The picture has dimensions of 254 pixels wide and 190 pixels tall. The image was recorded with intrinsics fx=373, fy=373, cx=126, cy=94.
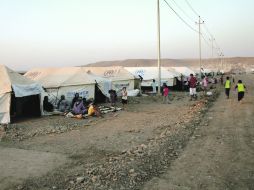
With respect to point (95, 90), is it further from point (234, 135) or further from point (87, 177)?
point (87, 177)

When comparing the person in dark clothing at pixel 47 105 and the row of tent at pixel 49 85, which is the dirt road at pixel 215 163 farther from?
the person in dark clothing at pixel 47 105

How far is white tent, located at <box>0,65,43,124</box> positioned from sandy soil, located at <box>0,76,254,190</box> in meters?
3.32

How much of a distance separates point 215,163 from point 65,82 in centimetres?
1423

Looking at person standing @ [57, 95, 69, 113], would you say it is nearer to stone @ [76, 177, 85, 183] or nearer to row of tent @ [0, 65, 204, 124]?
row of tent @ [0, 65, 204, 124]

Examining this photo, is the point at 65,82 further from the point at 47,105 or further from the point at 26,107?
the point at 26,107

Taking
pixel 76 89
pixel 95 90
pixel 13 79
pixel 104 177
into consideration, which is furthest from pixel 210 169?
pixel 95 90

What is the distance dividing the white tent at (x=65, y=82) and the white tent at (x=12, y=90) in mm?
2158

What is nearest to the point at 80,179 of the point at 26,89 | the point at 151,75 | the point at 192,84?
the point at 26,89

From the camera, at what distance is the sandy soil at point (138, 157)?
6953 mm

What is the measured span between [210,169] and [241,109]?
10681mm

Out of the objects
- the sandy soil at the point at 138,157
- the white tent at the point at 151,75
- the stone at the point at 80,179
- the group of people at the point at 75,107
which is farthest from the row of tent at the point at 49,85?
the stone at the point at 80,179

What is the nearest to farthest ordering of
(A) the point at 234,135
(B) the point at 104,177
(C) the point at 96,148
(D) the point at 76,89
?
(B) the point at 104,177 < (C) the point at 96,148 < (A) the point at 234,135 < (D) the point at 76,89

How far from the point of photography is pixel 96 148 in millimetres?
10141

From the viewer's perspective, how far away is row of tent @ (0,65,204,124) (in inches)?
620
